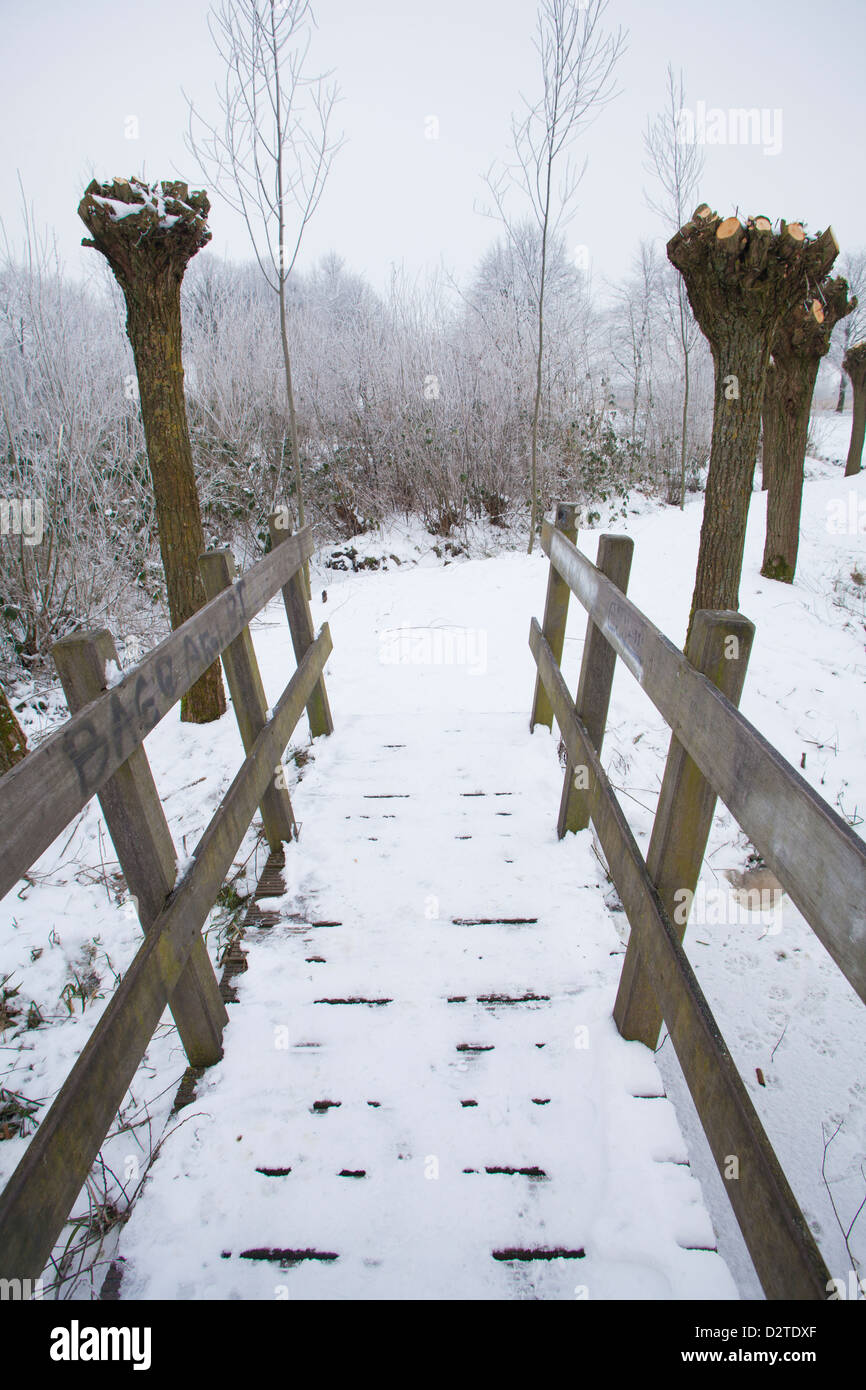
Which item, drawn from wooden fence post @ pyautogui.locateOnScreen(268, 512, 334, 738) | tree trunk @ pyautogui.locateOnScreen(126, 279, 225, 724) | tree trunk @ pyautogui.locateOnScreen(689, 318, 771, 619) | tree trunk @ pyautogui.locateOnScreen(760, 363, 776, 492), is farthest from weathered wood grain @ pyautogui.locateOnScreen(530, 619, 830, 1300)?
tree trunk @ pyautogui.locateOnScreen(760, 363, 776, 492)

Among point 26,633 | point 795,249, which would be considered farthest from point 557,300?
point 26,633

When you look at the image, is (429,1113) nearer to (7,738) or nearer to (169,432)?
(7,738)

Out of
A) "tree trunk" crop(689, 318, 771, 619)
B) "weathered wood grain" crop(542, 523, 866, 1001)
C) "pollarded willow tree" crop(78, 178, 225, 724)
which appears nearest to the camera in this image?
"weathered wood grain" crop(542, 523, 866, 1001)

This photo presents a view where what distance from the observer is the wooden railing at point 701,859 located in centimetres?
100

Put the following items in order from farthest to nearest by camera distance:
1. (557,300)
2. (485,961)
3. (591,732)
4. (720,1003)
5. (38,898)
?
(557,300) → (38,898) → (720,1003) → (591,732) → (485,961)

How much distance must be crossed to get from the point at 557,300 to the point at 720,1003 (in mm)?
17985

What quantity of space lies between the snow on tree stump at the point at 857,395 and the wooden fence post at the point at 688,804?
16271mm

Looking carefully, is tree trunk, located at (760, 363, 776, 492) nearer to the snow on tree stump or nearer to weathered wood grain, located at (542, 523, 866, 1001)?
the snow on tree stump

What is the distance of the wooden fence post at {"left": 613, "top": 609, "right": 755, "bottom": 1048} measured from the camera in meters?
1.44

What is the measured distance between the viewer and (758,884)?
3.95m

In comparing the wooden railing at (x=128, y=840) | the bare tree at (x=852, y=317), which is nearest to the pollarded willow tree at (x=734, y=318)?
the wooden railing at (x=128, y=840)

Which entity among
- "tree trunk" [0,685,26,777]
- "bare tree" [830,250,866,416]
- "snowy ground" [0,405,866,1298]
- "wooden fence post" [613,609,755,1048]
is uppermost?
"bare tree" [830,250,866,416]

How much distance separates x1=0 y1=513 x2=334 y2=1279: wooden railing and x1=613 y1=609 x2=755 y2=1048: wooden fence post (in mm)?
1250
